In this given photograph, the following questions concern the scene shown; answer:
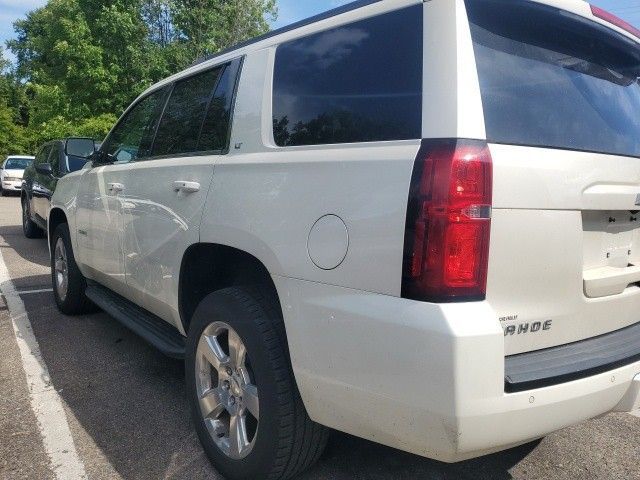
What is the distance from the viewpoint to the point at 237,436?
246 cm

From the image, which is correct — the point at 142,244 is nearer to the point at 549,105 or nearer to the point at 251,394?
the point at 251,394

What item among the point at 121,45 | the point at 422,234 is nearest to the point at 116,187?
the point at 422,234

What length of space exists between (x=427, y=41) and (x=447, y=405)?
118 centimetres

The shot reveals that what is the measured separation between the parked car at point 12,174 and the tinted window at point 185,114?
776 inches

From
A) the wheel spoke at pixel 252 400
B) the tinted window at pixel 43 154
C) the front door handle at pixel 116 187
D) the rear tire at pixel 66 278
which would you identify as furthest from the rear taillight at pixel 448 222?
the tinted window at pixel 43 154

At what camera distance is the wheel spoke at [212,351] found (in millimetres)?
2578

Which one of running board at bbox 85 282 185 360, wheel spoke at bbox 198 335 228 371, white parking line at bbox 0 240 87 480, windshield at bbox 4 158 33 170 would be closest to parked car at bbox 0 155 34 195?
windshield at bbox 4 158 33 170

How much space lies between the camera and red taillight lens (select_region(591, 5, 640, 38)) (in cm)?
223

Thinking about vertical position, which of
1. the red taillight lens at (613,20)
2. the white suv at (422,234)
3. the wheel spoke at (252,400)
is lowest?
the wheel spoke at (252,400)

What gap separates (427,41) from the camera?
6.10ft

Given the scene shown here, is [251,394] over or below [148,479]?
over

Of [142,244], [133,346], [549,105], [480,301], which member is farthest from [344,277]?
[133,346]

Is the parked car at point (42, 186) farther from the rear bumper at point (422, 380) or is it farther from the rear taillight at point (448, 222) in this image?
the rear taillight at point (448, 222)

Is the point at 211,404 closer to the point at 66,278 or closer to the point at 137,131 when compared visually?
the point at 137,131
